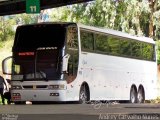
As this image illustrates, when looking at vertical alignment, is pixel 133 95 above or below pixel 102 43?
below

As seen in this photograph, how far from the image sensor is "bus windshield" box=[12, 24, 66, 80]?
24.5 metres

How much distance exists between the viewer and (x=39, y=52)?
2481 cm

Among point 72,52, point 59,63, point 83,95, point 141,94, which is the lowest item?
point 141,94

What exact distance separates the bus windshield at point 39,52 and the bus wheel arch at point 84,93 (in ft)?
5.20

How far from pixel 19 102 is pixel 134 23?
19.1m

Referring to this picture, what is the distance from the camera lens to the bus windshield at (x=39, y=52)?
80.4 feet

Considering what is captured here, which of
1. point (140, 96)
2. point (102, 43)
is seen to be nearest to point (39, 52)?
point (102, 43)

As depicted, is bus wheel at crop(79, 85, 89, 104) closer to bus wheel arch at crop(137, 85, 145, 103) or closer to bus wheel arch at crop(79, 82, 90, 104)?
bus wheel arch at crop(79, 82, 90, 104)

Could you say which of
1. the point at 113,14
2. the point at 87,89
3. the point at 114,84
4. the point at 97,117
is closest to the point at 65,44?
the point at 87,89

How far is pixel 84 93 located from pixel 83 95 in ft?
0.60

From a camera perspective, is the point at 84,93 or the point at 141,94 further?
the point at 141,94

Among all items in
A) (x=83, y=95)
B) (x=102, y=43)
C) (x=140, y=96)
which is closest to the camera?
→ (x=83, y=95)

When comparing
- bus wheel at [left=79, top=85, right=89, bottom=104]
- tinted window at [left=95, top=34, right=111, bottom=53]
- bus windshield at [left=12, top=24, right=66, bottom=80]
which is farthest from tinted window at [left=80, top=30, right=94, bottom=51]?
bus wheel at [left=79, top=85, right=89, bottom=104]

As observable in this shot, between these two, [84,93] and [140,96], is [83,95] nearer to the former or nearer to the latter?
[84,93]
